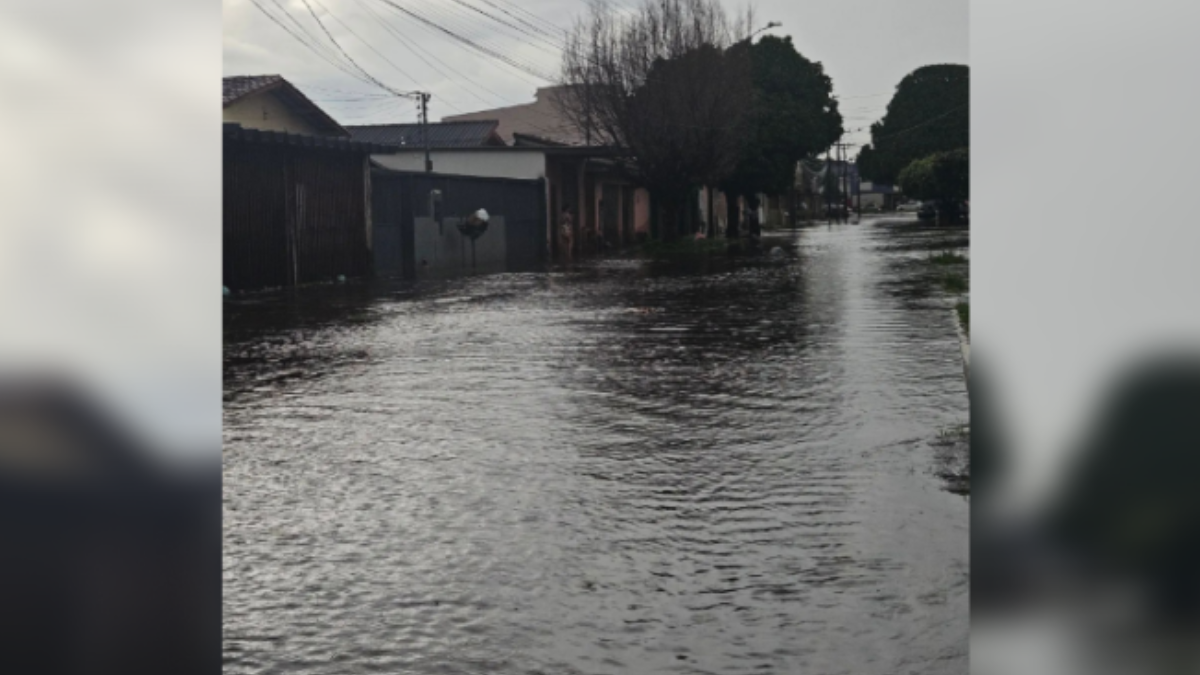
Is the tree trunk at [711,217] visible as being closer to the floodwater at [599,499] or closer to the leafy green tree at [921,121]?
the floodwater at [599,499]

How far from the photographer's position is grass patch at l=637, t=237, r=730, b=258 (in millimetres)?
8547

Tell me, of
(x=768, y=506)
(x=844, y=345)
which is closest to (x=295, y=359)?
(x=844, y=345)

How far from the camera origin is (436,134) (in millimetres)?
10367

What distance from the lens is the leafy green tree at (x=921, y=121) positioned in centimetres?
348

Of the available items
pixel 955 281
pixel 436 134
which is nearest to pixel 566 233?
pixel 436 134

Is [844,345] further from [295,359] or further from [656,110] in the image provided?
[295,359]

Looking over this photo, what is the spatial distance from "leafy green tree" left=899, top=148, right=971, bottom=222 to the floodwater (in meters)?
0.16

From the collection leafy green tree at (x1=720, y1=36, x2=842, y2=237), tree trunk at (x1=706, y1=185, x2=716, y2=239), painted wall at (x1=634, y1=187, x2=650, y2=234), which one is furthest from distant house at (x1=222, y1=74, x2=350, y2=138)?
leafy green tree at (x1=720, y1=36, x2=842, y2=237)

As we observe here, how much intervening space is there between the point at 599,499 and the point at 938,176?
118 centimetres

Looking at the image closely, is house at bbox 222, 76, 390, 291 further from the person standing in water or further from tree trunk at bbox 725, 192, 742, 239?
the person standing in water

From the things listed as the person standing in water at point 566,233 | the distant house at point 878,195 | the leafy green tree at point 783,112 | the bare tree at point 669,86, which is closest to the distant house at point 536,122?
the person standing in water at point 566,233
